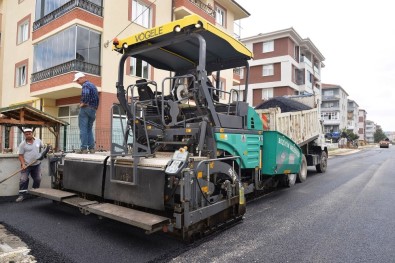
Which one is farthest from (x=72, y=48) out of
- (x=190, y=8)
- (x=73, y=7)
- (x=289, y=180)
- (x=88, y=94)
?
(x=289, y=180)

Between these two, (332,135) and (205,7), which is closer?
(205,7)

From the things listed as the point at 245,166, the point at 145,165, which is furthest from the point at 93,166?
the point at 245,166

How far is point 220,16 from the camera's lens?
2350cm

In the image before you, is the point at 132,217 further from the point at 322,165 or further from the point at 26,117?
the point at 322,165

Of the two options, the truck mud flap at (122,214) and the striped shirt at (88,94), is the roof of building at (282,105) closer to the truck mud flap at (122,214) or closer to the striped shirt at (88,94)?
the striped shirt at (88,94)

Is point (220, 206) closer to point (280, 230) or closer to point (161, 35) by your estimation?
point (280, 230)

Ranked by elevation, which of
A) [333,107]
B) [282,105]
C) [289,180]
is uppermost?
[333,107]

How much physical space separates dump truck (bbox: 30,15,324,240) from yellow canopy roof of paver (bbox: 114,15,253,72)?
0.02 metres

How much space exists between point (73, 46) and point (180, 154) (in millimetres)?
12814

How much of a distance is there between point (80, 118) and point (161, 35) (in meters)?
2.93

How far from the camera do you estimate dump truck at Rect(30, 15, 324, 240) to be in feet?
13.3

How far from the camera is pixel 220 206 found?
4395mm

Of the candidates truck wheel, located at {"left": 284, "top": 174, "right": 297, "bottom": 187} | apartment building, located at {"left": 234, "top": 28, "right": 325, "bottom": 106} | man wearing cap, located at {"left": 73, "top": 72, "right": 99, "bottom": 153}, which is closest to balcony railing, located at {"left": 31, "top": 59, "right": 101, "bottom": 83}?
man wearing cap, located at {"left": 73, "top": 72, "right": 99, "bottom": 153}

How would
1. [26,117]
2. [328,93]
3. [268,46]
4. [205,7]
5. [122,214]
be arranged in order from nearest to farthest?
[122,214]
[26,117]
[205,7]
[268,46]
[328,93]
